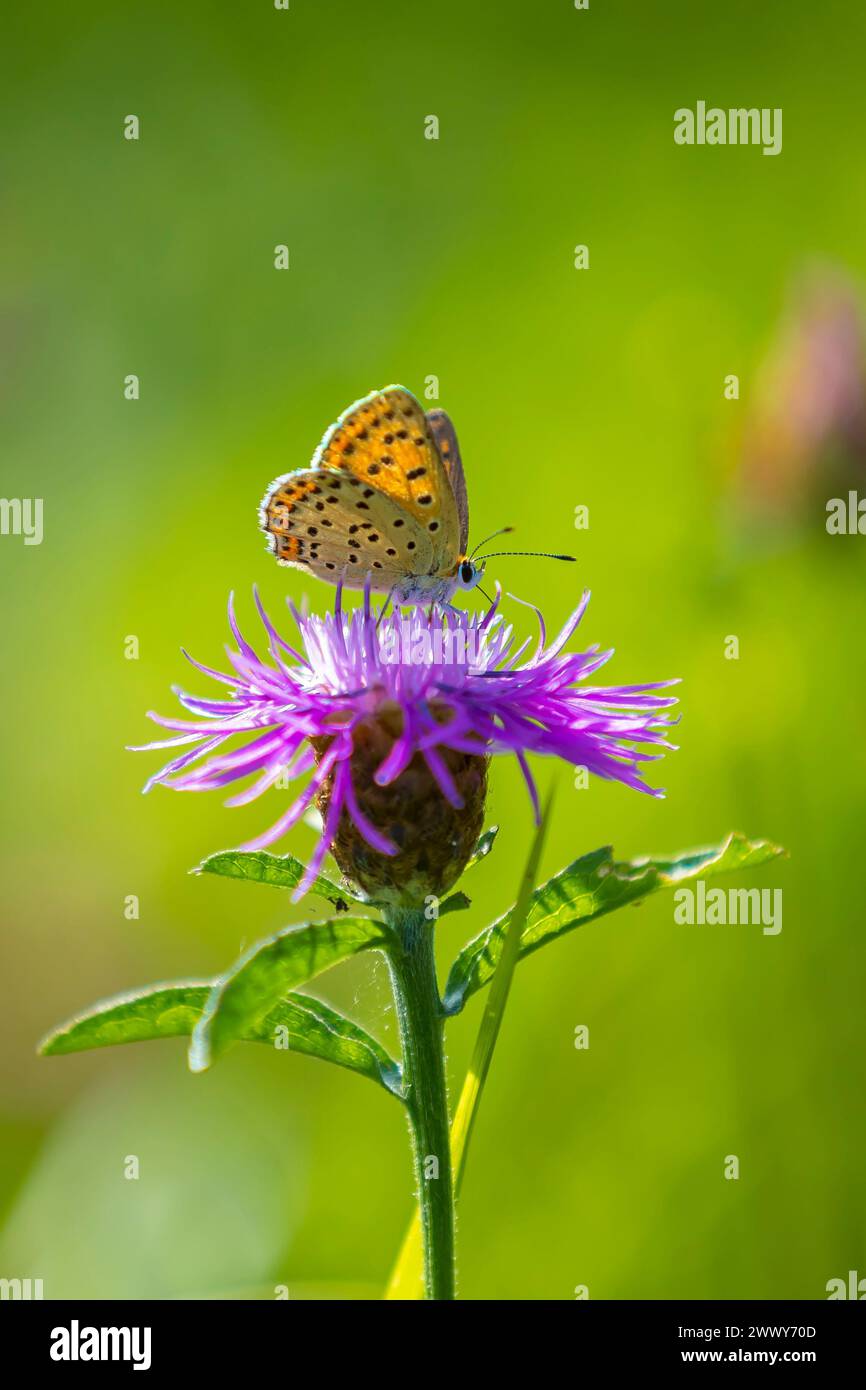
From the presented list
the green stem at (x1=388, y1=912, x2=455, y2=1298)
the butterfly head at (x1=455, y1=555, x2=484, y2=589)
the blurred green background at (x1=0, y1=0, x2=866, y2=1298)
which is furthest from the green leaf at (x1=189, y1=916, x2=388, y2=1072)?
the blurred green background at (x1=0, y1=0, x2=866, y2=1298)

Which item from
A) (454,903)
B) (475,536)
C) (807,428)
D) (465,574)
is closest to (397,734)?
(454,903)

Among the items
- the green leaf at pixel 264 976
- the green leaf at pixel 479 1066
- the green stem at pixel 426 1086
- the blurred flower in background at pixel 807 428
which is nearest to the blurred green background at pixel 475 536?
the blurred flower in background at pixel 807 428

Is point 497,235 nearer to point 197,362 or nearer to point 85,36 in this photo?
point 197,362

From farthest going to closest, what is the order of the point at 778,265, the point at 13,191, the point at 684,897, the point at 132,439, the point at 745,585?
the point at 13,191 < the point at 132,439 < the point at 778,265 < the point at 745,585 < the point at 684,897

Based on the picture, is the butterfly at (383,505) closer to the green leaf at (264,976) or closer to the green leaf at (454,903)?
the green leaf at (454,903)

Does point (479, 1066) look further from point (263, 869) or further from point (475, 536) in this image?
point (475, 536)
